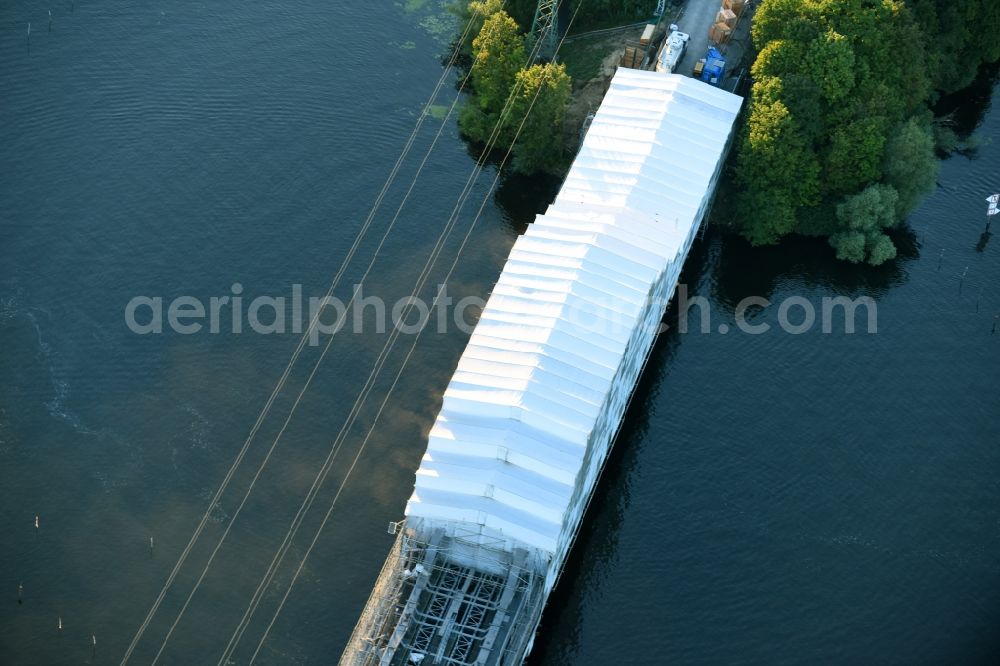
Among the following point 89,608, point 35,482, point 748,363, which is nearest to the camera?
point 89,608

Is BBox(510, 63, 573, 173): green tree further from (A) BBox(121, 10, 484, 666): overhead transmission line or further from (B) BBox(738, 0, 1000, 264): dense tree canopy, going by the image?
(B) BBox(738, 0, 1000, 264): dense tree canopy

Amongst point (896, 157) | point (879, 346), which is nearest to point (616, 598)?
point (879, 346)

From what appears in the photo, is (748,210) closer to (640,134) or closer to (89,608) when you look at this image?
(640,134)

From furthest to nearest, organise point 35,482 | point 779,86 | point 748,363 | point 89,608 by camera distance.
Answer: point 779,86, point 748,363, point 35,482, point 89,608

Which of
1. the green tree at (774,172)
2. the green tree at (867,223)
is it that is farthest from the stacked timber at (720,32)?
the green tree at (867,223)

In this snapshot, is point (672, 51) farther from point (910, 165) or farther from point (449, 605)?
point (449, 605)

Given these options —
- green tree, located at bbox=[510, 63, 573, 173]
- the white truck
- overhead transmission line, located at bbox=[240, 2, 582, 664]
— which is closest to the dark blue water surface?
overhead transmission line, located at bbox=[240, 2, 582, 664]
